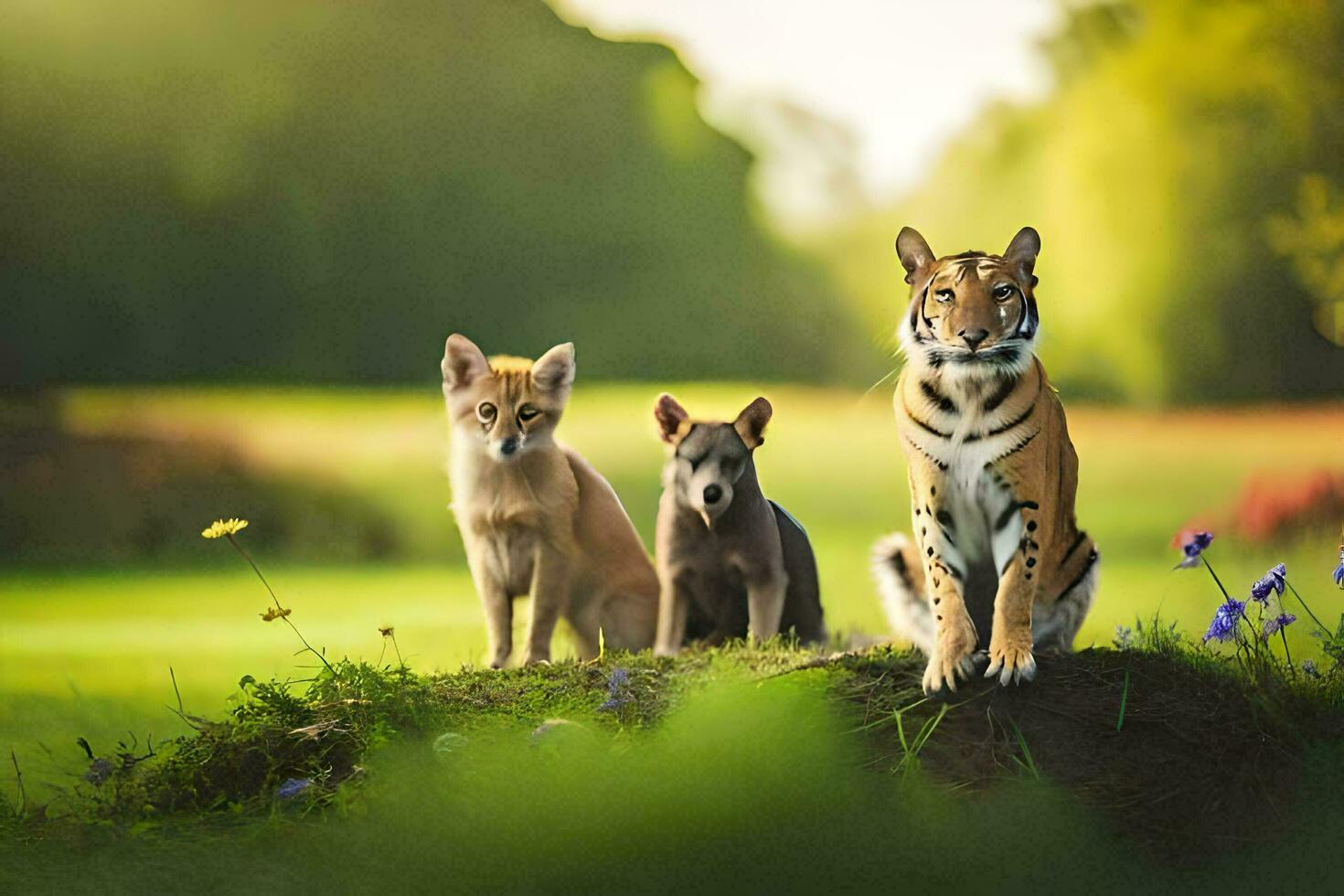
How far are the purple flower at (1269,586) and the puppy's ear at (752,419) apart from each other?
1.46 meters

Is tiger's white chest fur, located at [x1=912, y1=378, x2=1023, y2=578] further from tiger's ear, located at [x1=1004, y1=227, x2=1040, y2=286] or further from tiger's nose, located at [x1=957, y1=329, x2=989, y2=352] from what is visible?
tiger's ear, located at [x1=1004, y1=227, x2=1040, y2=286]

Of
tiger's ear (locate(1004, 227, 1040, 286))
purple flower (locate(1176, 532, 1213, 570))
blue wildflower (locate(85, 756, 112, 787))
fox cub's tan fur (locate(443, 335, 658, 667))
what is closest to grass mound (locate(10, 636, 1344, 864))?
blue wildflower (locate(85, 756, 112, 787))

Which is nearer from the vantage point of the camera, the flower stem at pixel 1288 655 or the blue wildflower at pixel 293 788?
the blue wildflower at pixel 293 788

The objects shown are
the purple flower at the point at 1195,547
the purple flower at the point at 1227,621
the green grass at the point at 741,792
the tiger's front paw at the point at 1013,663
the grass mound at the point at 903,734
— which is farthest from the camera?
the purple flower at the point at 1195,547

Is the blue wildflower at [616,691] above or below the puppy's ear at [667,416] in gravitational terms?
below

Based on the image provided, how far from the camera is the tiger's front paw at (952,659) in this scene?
3.80 m

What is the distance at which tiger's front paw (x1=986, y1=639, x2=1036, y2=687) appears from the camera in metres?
3.79

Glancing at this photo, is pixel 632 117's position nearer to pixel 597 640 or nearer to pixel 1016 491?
pixel 597 640

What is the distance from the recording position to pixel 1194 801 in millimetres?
3660

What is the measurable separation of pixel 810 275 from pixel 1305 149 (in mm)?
2191

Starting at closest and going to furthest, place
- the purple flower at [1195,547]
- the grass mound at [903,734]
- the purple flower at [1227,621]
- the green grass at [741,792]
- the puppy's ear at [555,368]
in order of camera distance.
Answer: the green grass at [741,792] → the grass mound at [903,734] → the purple flower at [1227,621] → the purple flower at [1195,547] → the puppy's ear at [555,368]

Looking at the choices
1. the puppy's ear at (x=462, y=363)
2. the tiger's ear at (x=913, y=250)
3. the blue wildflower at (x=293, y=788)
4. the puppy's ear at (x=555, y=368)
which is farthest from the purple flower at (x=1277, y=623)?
the blue wildflower at (x=293, y=788)

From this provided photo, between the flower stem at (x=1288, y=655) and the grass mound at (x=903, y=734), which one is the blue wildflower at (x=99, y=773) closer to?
the grass mound at (x=903, y=734)

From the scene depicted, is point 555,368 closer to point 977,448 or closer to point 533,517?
point 533,517
